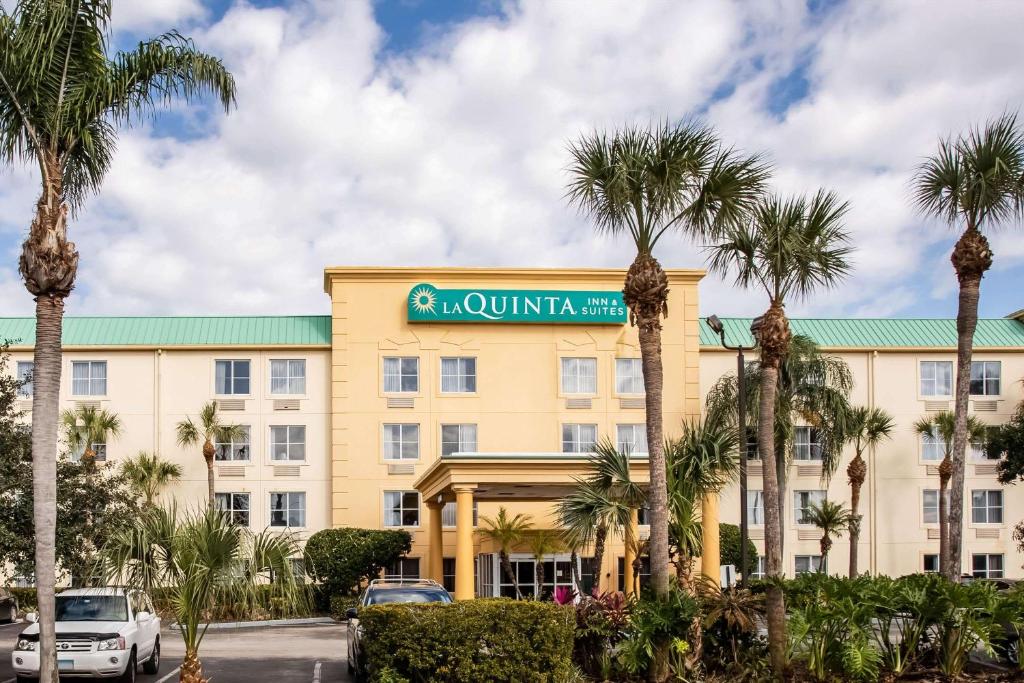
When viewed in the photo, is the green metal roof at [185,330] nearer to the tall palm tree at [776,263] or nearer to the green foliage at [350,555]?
the green foliage at [350,555]

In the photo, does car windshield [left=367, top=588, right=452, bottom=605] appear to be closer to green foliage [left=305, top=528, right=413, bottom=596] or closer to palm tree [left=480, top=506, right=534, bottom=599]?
green foliage [left=305, top=528, right=413, bottom=596]

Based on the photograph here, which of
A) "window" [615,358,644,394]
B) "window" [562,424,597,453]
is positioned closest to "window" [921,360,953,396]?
"window" [615,358,644,394]

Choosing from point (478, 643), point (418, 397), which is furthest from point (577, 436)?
point (478, 643)

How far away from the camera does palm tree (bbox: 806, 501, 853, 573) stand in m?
44.2

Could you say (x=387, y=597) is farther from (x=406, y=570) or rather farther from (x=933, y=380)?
(x=933, y=380)

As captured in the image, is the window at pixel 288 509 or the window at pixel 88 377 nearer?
the window at pixel 288 509

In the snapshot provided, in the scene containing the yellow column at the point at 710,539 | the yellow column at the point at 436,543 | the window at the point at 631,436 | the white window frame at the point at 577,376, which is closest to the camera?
the yellow column at the point at 710,539

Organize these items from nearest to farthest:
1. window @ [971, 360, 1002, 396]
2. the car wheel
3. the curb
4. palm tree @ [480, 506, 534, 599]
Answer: the car wheel < the curb < palm tree @ [480, 506, 534, 599] < window @ [971, 360, 1002, 396]

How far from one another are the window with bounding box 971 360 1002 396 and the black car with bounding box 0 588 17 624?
34665mm

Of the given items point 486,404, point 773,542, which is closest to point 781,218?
point 773,542

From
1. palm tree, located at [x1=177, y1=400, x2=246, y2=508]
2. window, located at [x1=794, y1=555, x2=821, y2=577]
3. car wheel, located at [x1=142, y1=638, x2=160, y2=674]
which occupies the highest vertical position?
palm tree, located at [x1=177, y1=400, x2=246, y2=508]

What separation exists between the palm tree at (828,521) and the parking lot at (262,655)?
17.8 m

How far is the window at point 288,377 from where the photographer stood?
4559cm

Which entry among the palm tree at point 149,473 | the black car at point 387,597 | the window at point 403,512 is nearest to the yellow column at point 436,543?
the window at point 403,512
